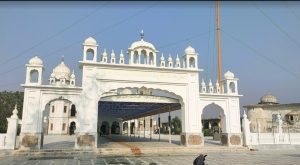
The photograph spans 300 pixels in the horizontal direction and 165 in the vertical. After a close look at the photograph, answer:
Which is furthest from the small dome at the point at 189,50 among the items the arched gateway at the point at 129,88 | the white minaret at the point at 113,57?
the white minaret at the point at 113,57

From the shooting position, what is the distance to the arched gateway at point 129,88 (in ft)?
55.1

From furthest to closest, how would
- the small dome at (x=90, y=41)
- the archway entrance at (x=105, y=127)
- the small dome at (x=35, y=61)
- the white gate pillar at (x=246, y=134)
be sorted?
the archway entrance at (x=105, y=127)
the white gate pillar at (x=246, y=134)
the small dome at (x=90, y=41)
the small dome at (x=35, y=61)

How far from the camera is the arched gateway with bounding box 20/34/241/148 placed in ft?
55.1

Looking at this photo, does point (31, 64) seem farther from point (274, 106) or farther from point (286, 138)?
point (274, 106)

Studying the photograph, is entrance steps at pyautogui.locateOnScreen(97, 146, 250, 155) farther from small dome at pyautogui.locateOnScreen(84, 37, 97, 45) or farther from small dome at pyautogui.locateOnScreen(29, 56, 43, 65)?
small dome at pyautogui.locateOnScreen(84, 37, 97, 45)

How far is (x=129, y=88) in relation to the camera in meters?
18.8

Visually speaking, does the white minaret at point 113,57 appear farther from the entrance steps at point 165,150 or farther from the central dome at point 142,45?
the entrance steps at point 165,150

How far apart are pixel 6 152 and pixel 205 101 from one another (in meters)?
13.9

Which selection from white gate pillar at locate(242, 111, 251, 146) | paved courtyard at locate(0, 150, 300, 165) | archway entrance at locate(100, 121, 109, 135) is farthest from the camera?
archway entrance at locate(100, 121, 109, 135)

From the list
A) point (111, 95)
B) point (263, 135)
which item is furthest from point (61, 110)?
point (263, 135)

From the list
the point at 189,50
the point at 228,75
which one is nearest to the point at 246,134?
the point at 228,75

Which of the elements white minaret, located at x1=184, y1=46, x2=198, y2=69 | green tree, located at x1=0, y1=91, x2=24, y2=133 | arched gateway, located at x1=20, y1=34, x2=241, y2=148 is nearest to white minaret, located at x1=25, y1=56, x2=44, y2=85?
arched gateway, located at x1=20, y1=34, x2=241, y2=148

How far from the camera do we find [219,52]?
83.1ft

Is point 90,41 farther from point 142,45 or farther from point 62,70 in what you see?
point 62,70
